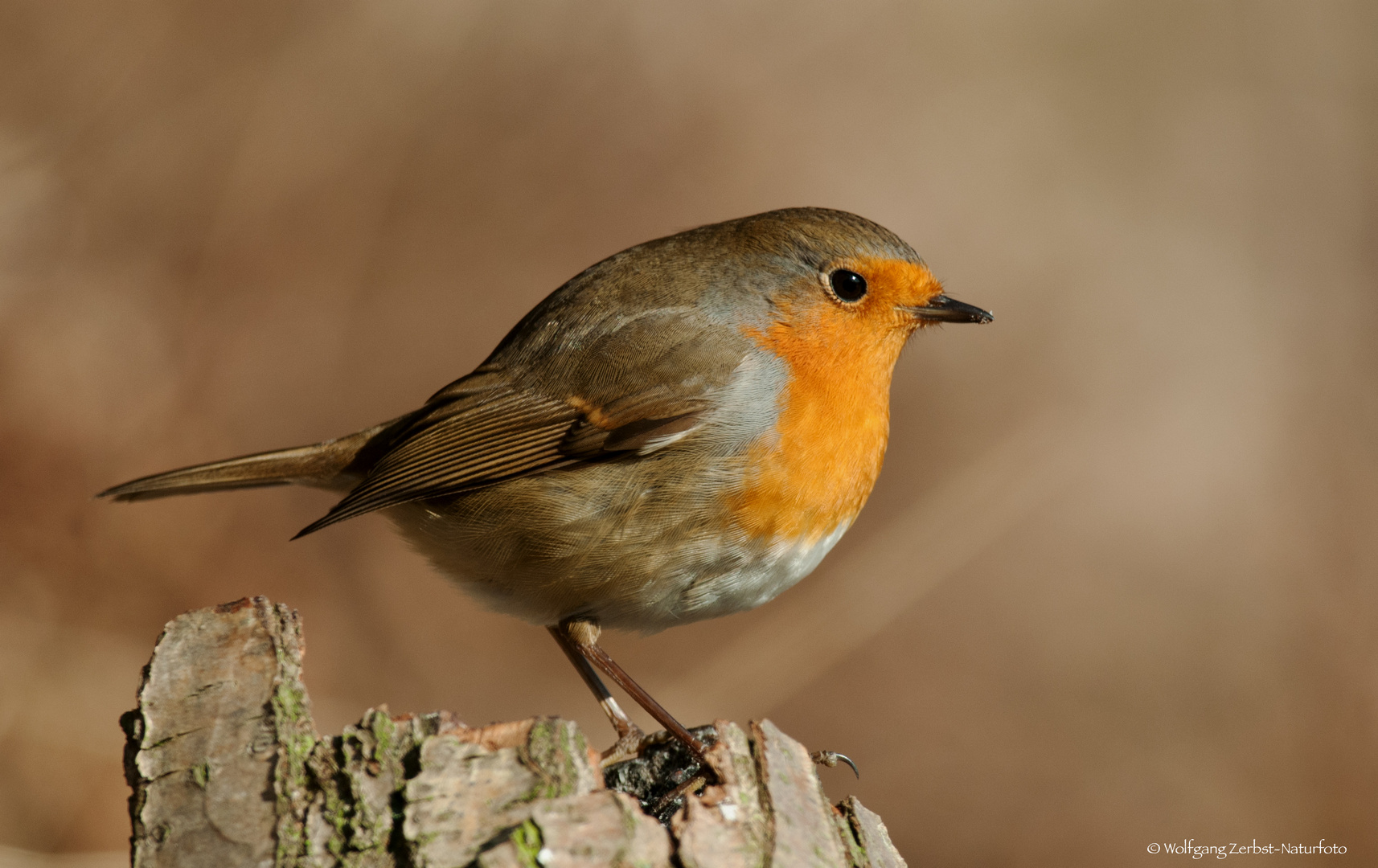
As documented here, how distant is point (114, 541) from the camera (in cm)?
416

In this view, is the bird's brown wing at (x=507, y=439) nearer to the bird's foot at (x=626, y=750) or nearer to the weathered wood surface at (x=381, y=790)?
Result: the bird's foot at (x=626, y=750)

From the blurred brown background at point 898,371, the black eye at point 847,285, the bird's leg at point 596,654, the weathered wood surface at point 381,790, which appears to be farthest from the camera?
the blurred brown background at point 898,371

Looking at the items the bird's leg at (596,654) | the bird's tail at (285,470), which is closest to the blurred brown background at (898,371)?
the bird's tail at (285,470)

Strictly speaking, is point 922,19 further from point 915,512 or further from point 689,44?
point 915,512

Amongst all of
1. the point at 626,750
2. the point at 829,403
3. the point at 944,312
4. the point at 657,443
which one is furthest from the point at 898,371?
the point at 626,750

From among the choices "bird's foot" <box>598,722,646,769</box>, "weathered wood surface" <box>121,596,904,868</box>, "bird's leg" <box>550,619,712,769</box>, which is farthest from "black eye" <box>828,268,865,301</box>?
"weathered wood surface" <box>121,596,904,868</box>

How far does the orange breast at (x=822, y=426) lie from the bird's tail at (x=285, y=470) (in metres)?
1.19

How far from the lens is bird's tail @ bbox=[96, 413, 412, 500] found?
3088 mm

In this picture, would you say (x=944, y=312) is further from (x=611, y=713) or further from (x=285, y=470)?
(x=285, y=470)

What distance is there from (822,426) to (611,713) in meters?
0.99

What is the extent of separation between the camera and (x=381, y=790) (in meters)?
1.64

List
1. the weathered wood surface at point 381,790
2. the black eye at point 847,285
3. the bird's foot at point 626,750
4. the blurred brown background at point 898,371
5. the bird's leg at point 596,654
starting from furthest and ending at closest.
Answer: the blurred brown background at point 898,371, the black eye at point 847,285, the bird's leg at point 596,654, the bird's foot at point 626,750, the weathered wood surface at point 381,790

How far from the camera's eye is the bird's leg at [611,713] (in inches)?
107

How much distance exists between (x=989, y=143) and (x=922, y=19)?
767 mm
